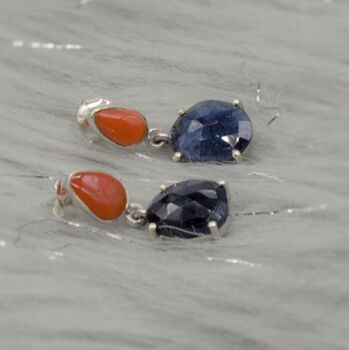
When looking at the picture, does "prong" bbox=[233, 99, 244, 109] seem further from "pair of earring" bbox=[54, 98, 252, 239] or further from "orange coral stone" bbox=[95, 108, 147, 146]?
"orange coral stone" bbox=[95, 108, 147, 146]

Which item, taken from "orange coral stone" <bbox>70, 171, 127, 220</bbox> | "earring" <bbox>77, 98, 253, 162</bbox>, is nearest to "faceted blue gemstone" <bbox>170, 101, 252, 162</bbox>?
"earring" <bbox>77, 98, 253, 162</bbox>

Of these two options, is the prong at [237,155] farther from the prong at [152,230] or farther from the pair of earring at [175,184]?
the prong at [152,230]

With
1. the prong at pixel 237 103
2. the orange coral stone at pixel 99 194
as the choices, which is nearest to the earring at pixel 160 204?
the orange coral stone at pixel 99 194

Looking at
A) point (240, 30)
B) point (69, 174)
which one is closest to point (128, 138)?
point (69, 174)

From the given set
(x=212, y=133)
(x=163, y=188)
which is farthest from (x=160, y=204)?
(x=212, y=133)

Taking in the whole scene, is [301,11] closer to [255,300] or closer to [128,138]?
[128,138]

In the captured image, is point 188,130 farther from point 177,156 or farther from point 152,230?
point 152,230

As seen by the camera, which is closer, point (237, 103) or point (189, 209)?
point (189, 209)
